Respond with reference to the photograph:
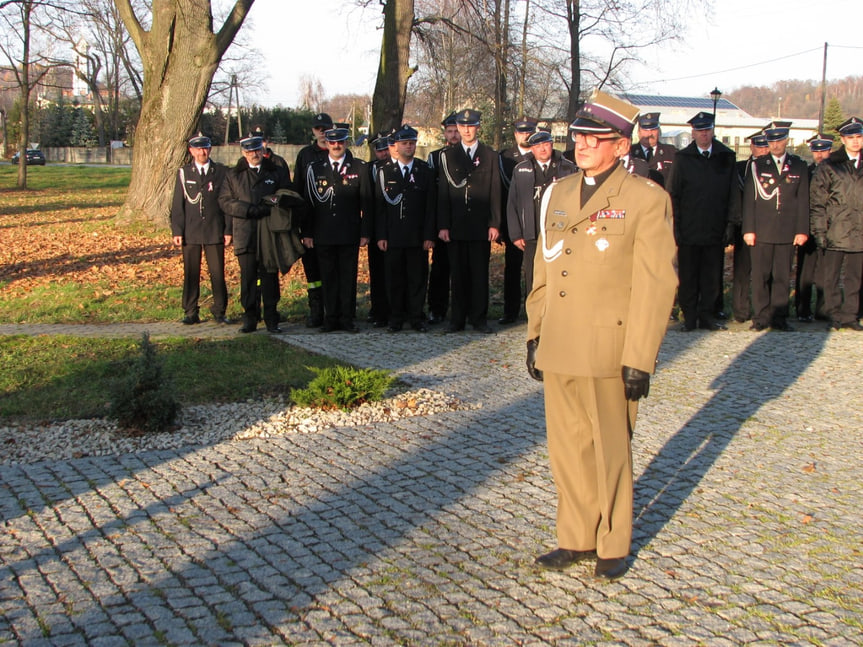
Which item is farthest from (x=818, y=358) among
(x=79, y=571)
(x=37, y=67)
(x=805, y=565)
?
(x=37, y=67)

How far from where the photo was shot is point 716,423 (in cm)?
732

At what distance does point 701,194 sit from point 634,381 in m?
7.07

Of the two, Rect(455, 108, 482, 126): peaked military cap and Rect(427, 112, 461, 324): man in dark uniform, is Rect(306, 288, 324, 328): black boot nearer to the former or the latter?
Rect(427, 112, 461, 324): man in dark uniform

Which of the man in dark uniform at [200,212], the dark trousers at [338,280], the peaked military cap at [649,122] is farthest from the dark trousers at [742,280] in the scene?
the man in dark uniform at [200,212]

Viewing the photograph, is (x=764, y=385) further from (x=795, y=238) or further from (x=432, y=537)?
(x=432, y=537)

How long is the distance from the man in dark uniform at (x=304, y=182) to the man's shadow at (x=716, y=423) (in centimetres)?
481

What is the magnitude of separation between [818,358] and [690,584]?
5.97 m

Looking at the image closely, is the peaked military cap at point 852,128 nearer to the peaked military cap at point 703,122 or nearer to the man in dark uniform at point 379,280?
the peaked military cap at point 703,122

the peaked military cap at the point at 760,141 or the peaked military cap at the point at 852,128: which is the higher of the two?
the peaked military cap at the point at 852,128

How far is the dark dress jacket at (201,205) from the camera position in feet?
36.3

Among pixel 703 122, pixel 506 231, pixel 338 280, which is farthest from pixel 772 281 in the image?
pixel 338 280

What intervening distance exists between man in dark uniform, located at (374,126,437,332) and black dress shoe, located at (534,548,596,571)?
259 inches

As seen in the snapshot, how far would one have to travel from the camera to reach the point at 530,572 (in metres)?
4.65

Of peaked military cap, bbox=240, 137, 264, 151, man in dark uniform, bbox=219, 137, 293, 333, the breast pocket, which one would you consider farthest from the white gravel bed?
peaked military cap, bbox=240, 137, 264, 151
